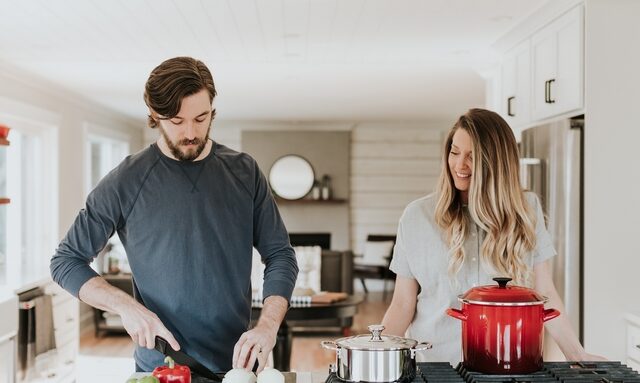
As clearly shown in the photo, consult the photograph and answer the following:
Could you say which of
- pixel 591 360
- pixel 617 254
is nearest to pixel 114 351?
pixel 617 254

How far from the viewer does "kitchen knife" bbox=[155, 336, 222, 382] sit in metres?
1.75

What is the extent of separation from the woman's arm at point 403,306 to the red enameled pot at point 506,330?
1.54ft

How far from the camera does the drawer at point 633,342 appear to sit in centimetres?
333

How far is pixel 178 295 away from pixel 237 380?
0.52 m

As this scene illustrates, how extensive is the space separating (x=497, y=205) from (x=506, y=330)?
43 cm

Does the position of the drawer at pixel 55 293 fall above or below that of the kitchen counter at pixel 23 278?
below

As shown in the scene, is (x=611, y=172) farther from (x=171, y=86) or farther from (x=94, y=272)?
(x=94, y=272)

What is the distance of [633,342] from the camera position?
3404mm

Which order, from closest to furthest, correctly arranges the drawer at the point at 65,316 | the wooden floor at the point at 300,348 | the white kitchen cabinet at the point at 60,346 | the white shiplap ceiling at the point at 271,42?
1. the white shiplap ceiling at the point at 271,42
2. the white kitchen cabinet at the point at 60,346
3. the drawer at the point at 65,316
4. the wooden floor at the point at 300,348

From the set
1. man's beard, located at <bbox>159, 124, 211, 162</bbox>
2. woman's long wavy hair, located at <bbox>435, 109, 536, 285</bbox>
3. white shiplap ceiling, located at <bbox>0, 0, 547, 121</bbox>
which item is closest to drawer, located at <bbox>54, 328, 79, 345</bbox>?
white shiplap ceiling, located at <bbox>0, 0, 547, 121</bbox>

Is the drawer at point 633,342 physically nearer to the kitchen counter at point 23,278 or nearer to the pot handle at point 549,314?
the pot handle at point 549,314

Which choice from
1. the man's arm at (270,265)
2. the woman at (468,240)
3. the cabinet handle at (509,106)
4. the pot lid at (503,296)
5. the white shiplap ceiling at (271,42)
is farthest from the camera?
the cabinet handle at (509,106)

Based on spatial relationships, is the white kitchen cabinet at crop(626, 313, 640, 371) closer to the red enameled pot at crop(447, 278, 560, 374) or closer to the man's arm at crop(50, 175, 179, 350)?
the red enameled pot at crop(447, 278, 560, 374)

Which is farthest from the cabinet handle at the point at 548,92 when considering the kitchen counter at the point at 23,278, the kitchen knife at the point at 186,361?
the kitchen counter at the point at 23,278
